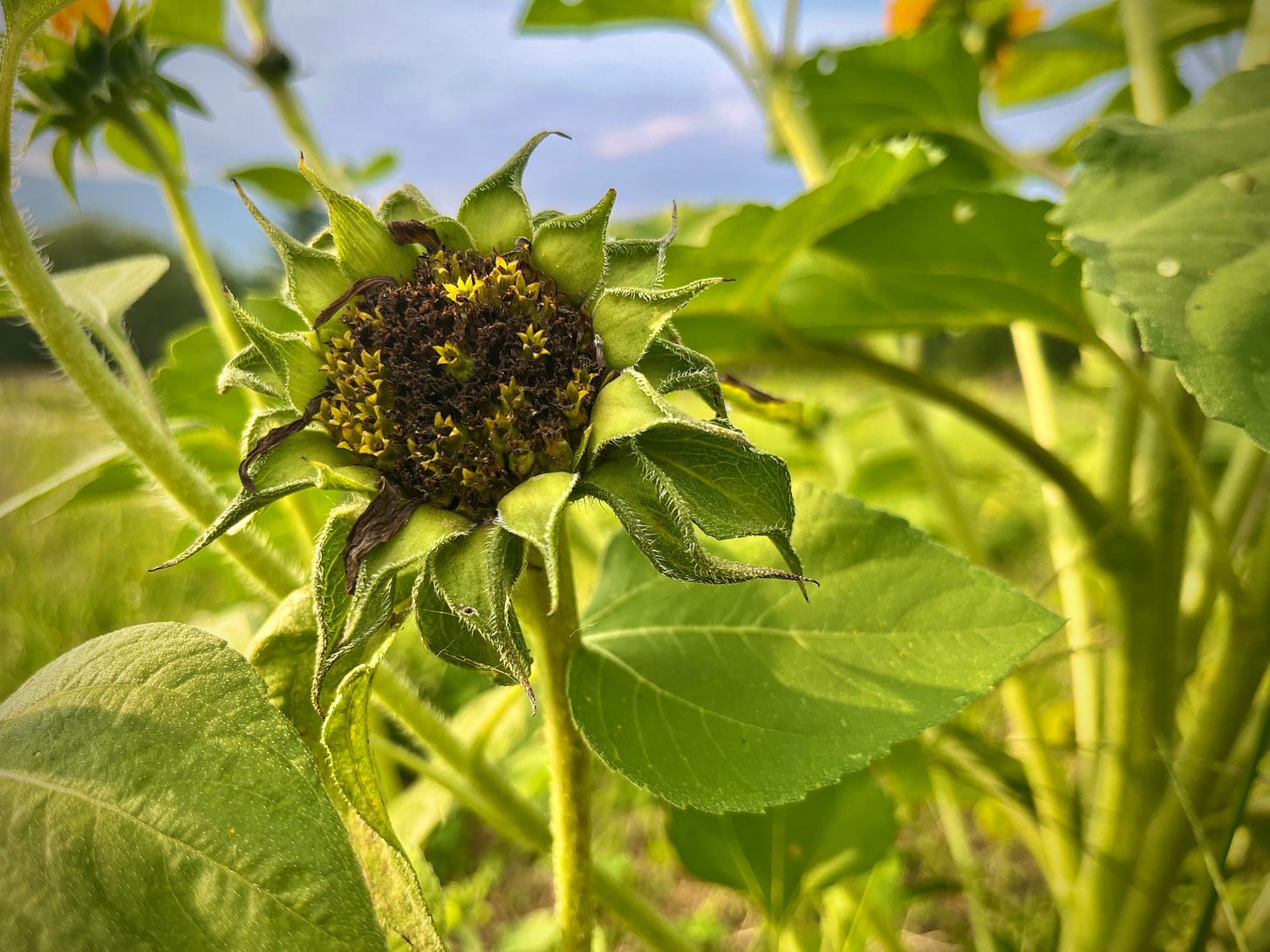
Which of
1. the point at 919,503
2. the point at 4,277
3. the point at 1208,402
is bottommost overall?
the point at 919,503

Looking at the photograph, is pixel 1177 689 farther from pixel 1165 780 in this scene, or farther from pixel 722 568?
pixel 722 568

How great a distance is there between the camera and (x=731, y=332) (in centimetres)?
83

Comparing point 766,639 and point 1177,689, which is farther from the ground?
point 766,639

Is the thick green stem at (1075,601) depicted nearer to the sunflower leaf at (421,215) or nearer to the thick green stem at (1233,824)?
the thick green stem at (1233,824)

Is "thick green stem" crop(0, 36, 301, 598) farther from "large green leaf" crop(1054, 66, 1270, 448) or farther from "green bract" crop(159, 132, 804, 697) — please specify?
"large green leaf" crop(1054, 66, 1270, 448)

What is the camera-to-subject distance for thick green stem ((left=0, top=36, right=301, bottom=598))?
386mm

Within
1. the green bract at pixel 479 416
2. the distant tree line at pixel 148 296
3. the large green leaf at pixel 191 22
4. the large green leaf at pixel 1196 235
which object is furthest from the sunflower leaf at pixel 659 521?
the distant tree line at pixel 148 296

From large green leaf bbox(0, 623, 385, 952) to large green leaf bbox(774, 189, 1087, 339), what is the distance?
0.59 metres

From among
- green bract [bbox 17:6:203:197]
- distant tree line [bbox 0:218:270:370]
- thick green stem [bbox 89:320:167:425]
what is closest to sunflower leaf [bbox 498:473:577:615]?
thick green stem [bbox 89:320:167:425]

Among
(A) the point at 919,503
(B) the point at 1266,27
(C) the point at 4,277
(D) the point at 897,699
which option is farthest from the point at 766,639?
(A) the point at 919,503

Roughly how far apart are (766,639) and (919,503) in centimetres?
177

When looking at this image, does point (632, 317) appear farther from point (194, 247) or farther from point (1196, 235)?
point (194, 247)

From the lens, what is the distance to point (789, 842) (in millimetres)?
689

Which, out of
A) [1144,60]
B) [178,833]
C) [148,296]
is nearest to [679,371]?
[178,833]
